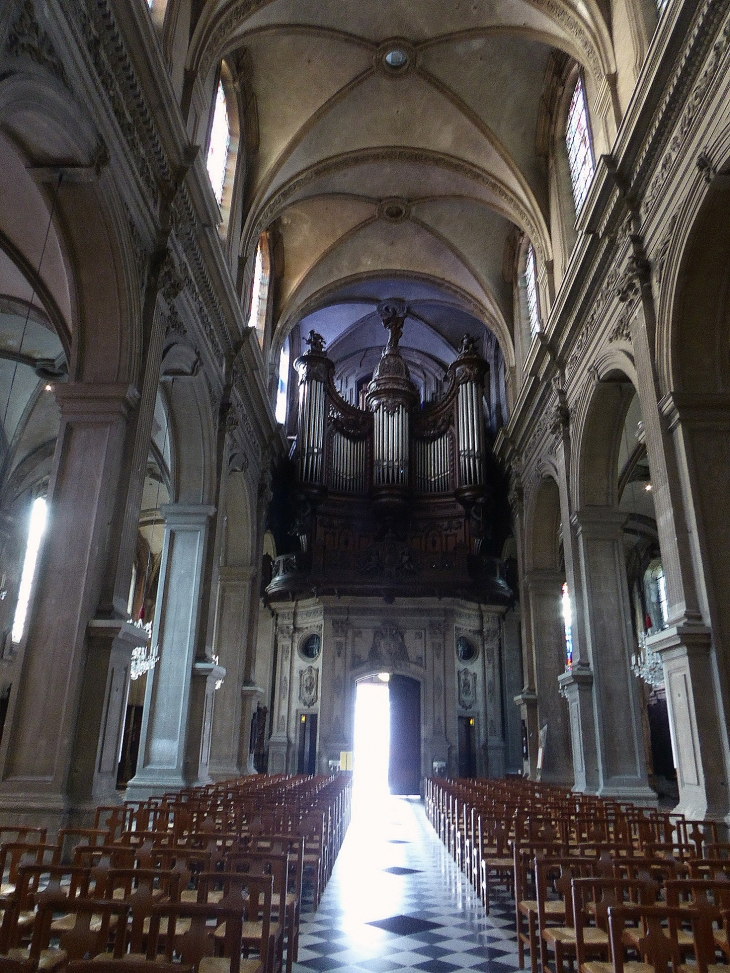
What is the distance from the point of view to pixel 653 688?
2041 cm

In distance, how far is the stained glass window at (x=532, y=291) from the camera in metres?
15.7

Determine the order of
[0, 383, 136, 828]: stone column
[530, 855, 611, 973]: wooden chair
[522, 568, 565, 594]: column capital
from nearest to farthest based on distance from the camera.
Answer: [530, 855, 611, 973]: wooden chair
[0, 383, 136, 828]: stone column
[522, 568, 565, 594]: column capital

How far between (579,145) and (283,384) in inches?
409

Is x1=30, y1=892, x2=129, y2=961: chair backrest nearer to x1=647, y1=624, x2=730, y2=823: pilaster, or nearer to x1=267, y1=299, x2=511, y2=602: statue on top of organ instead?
x1=647, y1=624, x2=730, y2=823: pilaster

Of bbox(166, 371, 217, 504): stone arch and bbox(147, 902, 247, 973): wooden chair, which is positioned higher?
bbox(166, 371, 217, 504): stone arch

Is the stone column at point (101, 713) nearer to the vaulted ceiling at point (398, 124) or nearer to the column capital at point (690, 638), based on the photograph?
the column capital at point (690, 638)

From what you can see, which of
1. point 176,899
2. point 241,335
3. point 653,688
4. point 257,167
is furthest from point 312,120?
point 653,688

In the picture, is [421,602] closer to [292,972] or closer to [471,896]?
[471,896]

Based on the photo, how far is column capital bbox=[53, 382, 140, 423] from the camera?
800 cm

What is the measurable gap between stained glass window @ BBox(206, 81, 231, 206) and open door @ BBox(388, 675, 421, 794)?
1262cm

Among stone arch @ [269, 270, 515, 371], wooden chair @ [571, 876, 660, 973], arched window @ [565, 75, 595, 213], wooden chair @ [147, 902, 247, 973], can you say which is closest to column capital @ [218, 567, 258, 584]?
stone arch @ [269, 270, 515, 371]

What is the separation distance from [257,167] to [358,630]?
37.1 feet

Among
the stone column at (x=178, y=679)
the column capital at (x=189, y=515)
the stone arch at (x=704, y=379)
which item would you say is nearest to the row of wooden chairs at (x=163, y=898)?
the stone column at (x=178, y=679)

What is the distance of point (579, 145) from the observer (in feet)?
41.8
